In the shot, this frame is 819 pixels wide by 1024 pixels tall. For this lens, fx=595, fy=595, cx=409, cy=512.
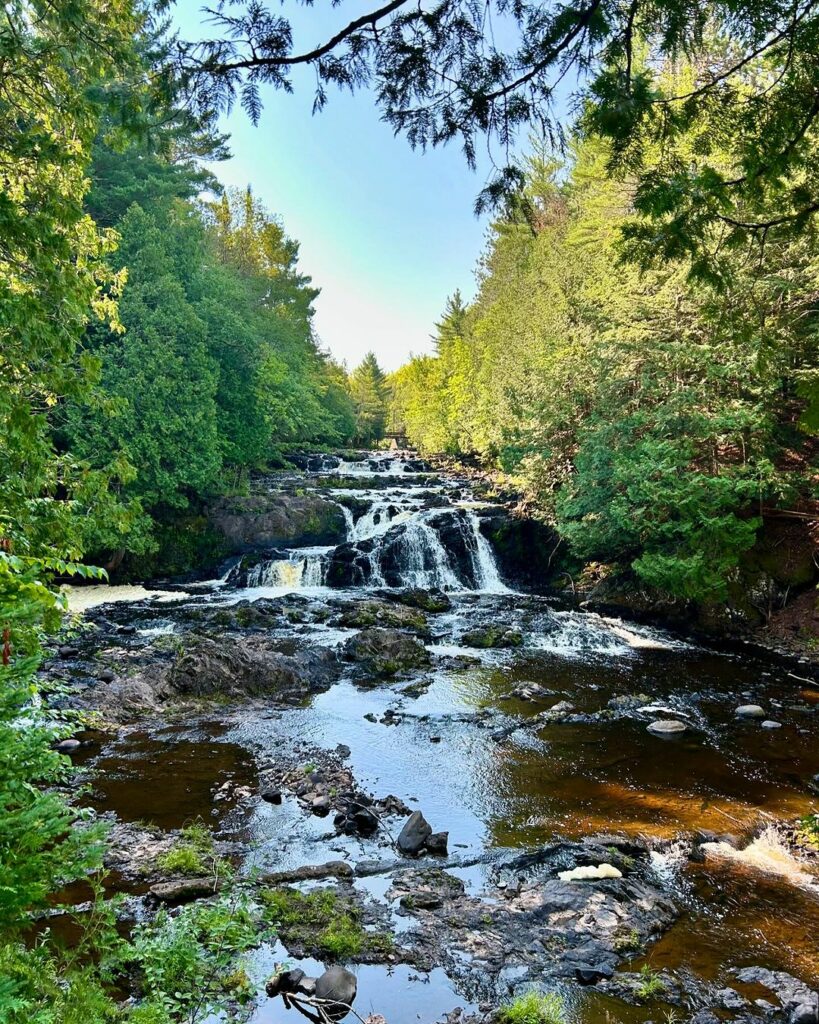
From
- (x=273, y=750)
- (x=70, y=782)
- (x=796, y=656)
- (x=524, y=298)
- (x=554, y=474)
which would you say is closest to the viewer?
(x=70, y=782)

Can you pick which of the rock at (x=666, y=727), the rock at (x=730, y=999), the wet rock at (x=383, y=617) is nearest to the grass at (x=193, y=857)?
the rock at (x=730, y=999)

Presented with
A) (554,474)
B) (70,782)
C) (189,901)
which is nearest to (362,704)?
(70,782)

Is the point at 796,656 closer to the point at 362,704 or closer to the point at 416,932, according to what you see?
the point at 362,704

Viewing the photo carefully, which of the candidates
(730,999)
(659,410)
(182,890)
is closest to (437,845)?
(182,890)

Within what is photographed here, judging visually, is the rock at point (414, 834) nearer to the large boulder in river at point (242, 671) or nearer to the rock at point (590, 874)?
the rock at point (590, 874)

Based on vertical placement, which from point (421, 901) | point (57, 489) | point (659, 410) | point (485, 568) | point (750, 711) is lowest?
point (750, 711)

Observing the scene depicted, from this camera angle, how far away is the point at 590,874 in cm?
568

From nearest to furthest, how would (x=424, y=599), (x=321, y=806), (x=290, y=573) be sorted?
(x=321, y=806) < (x=424, y=599) < (x=290, y=573)

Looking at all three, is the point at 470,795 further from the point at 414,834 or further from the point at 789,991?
the point at 789,991

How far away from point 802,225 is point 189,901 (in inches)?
276

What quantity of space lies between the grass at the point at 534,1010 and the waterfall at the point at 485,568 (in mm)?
15319

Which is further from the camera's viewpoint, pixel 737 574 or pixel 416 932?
pixel 737 574

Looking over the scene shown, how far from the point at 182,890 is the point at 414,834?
2.37 m

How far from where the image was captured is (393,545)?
2023 centimetres
